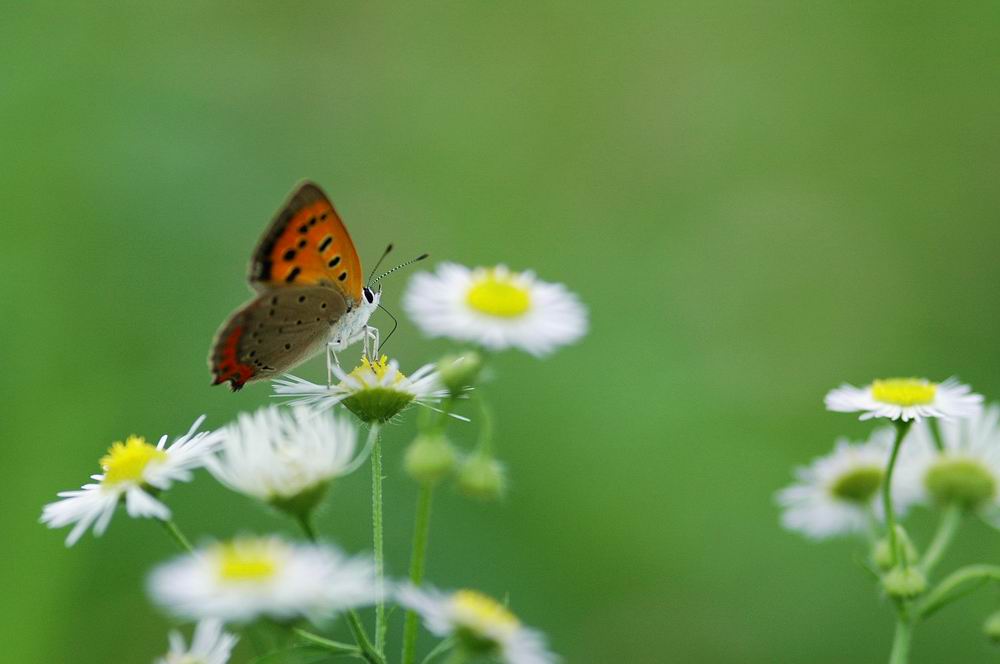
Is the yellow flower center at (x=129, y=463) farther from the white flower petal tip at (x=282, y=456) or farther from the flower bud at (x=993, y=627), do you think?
the flower bud at (x=993, y=627)

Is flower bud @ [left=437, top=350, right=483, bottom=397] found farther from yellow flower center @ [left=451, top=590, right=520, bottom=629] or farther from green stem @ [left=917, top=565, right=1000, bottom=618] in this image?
green stem @ [left=917, top=565, right=1000, bottom=618]

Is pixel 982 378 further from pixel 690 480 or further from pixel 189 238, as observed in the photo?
pixel 189 238

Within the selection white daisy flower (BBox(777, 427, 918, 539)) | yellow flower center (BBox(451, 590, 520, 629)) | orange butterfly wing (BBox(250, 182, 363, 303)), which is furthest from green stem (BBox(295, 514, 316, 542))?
white daisy flower (BBox(777, 427, 918, 539))

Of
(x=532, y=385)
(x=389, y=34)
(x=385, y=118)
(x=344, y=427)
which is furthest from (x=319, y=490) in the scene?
(x=389, y=34)

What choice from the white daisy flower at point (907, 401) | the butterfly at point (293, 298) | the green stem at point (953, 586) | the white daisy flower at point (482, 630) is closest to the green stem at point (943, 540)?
the green stem at point (953, 586)

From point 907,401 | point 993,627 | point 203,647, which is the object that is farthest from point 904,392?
point 203,647

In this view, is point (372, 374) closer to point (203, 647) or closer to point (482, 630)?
point (203, 647)
